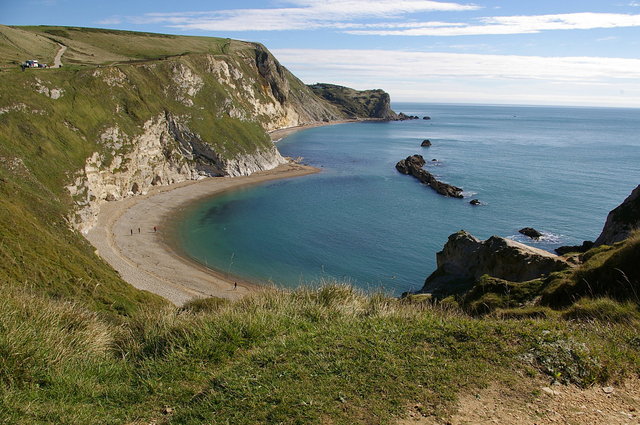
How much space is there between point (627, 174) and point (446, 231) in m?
56.9

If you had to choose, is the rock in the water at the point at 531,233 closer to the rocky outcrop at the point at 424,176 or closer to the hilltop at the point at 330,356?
the rocky outcrop at the point at 424,176

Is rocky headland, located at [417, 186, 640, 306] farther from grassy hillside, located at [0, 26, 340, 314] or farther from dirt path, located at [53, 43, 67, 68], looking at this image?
dirt path, located at [53, 43, 67, 68]

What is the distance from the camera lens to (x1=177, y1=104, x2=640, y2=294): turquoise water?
4631 cm

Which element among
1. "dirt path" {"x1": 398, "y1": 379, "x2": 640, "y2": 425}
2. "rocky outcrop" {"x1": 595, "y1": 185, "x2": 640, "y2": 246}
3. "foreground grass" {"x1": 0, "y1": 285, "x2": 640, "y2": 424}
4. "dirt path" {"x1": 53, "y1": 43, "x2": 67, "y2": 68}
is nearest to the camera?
"dirt path" {"x1": 398, "y1": 379, "x2": 640, "y2": 425}

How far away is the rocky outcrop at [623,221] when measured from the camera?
25.4 metres

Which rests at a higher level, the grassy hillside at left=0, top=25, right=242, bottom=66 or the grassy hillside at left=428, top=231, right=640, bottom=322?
the grassy hillside at left=0, top=25, right=242, bottom=66

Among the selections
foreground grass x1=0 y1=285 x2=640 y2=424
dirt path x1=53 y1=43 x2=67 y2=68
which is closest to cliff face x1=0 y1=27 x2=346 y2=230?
dirt path x1=53 y1=43 x2=67 y2=68

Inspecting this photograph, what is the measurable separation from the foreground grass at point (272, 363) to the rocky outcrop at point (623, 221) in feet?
64.2

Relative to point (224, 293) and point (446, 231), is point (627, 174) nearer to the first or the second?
point (446, 231)

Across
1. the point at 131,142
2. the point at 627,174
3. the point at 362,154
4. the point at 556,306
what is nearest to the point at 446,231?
the point at 556,306

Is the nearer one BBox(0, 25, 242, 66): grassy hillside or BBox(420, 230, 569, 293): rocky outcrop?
BBox(420, 230, 569, 293): rocky outcrop

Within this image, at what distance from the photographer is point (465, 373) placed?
7730 millimetres

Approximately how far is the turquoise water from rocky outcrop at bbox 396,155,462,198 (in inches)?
89.3

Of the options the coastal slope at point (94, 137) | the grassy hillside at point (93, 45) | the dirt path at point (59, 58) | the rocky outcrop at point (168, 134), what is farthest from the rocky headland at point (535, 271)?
the dirt path at point (59, 58)
